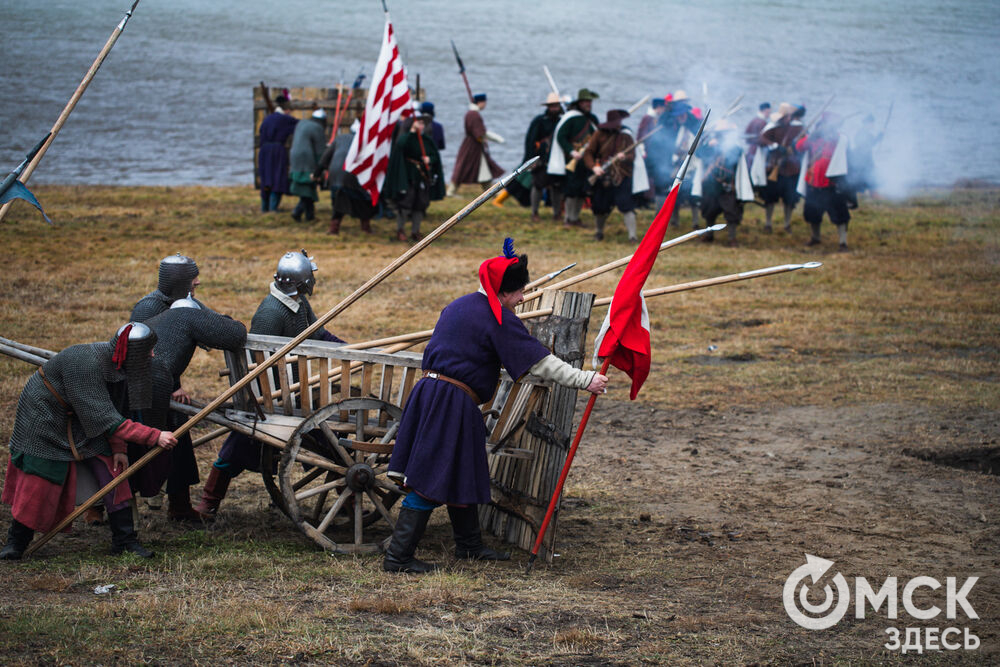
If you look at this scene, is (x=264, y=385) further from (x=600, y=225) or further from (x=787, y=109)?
(x=787, y=109)

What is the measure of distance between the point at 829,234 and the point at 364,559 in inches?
497

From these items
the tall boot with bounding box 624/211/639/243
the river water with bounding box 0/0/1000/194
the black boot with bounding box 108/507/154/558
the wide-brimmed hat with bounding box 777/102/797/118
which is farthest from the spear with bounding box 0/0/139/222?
the wide-brimmed hat with bounding box 777/102/797/118

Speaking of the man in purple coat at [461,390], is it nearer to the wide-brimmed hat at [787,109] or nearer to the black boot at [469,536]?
the black boot at [469,536]

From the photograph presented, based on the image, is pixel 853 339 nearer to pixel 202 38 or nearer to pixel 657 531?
pixel 657 531

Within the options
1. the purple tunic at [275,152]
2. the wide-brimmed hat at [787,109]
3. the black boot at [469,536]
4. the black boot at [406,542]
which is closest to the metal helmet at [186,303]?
the black boot at [406,542]

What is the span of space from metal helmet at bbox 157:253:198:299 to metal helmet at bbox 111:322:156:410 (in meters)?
0.74

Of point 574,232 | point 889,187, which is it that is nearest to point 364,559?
point 574,232

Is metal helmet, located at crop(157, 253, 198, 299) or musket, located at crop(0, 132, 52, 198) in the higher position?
musket, located at crop(0, 132, 52, 198)

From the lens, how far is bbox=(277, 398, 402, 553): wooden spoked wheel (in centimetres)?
→ 528

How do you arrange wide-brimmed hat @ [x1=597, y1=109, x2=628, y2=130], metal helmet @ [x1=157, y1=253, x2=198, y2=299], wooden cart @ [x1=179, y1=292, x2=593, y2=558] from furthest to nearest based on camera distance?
wide-brimmed hat @ [x1=597, y1=109, x2=628, y2=130] < metal helmet @ [x1=157, y1=253, x2=198, y2=299] < wooden cart @ [x1=179, y1=292, x2=593, y2=558]

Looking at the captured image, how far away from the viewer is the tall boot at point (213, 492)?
5.93m

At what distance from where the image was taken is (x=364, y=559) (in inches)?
209

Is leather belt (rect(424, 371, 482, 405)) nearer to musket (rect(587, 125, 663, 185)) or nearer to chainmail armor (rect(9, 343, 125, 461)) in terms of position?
chainmail armor (rect(9, 343, 125, 461))

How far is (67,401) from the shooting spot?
16.3ft
